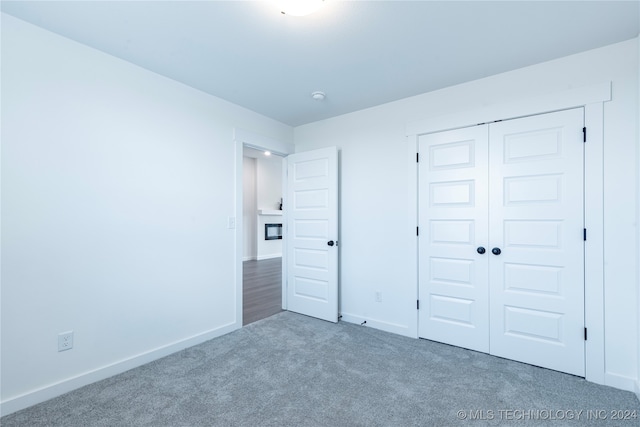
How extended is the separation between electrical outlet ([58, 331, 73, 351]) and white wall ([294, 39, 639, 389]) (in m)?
2.58

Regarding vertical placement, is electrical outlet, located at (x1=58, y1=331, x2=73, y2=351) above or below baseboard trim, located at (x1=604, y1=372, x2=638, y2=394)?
above

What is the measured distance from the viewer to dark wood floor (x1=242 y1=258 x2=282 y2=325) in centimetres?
384

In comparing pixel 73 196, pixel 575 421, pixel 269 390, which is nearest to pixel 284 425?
pixel 269 390

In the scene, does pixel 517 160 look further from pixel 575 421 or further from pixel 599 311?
pixel 575 421

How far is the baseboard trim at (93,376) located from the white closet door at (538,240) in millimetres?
2816

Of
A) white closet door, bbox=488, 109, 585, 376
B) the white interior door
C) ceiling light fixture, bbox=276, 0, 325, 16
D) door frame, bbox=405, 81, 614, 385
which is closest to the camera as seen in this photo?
ceiling light fixture, bbox=276, 0, 325, 16

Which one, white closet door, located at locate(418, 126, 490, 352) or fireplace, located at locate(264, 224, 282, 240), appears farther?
fireplace, located at locate(264, 224, 282, 240)

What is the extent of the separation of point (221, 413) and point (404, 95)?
3.17 meters

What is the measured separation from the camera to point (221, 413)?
6.13 feet

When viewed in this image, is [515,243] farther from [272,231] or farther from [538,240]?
[272,231]

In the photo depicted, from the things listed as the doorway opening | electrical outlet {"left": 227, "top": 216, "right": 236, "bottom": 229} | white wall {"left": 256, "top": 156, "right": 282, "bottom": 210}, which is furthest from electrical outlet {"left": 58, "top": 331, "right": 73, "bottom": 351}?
white wall {"left": 256, "top": 156, "right": 282, "bottom": 210}

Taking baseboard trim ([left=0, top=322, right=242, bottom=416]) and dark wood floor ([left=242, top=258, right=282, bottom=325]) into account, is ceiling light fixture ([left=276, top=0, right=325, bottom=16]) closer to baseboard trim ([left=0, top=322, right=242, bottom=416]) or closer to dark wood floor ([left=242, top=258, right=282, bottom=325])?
baseboard trim ([left=0, top=322, right=242, bottom=416])

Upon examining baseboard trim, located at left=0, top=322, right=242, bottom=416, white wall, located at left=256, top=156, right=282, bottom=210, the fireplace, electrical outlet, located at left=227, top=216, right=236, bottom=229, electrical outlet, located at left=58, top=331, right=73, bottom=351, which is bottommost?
baseboard trim, located at left=0, top=322, right=242, bottom=416

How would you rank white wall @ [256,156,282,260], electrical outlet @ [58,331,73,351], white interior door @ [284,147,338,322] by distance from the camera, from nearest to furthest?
electrical outlet @ [58,331,73,351], white interior door @ [284,147,338,322], white wall @ [256,156,282,260]
